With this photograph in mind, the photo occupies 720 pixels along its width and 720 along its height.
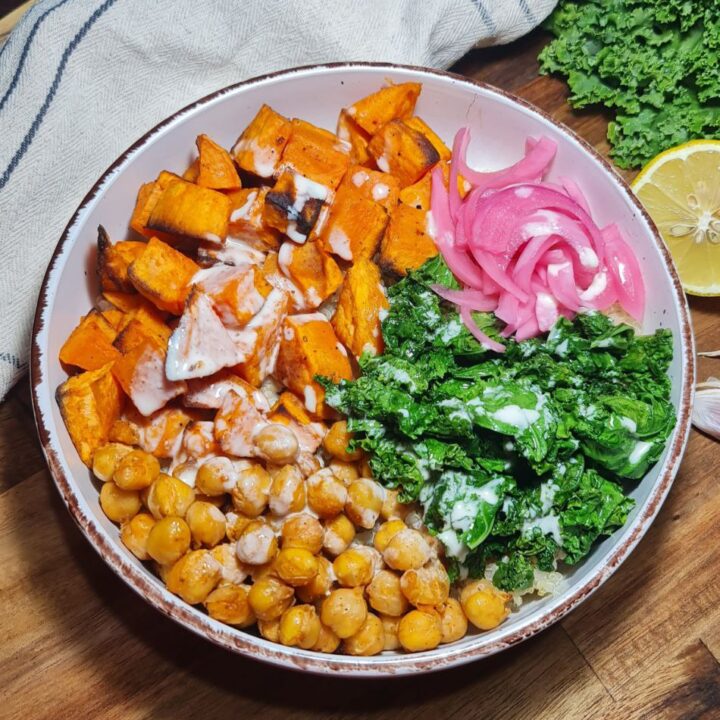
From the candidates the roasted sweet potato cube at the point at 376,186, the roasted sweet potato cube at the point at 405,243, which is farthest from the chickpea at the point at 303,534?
the roasted sweet potato cube at the point at 376,186

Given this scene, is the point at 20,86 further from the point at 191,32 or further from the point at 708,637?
the point at 708,637

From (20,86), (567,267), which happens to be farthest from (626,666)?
(20,86)

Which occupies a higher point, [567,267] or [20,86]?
[567,267]

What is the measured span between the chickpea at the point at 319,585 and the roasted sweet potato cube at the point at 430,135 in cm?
155

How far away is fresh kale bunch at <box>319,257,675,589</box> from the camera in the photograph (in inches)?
107

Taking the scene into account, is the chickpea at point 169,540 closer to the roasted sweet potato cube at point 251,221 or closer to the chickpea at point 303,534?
Result: the chickpea at point 303,534

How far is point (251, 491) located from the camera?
281cm

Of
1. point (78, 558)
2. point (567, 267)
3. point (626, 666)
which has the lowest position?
point (78, 558)

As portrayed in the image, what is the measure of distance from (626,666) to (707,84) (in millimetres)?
2372

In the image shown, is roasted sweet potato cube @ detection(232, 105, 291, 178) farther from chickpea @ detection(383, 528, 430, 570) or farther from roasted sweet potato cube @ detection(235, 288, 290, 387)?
chickpea @ detection(383, 528, 430, 570)

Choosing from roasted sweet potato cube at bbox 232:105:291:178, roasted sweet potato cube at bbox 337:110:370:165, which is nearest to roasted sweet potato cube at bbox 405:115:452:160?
roasted sweet potato cube at bbox 337:110:370:165

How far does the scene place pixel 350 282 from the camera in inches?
119

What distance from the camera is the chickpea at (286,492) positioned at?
279 centimetres

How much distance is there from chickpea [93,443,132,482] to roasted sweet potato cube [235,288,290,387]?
477 millimetres
